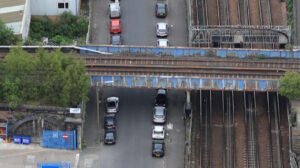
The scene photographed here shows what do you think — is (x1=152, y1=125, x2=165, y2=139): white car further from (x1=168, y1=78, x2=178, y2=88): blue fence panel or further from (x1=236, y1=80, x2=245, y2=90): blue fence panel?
(x1=236, y1=80, x2=245, y2=90): blue fence panel

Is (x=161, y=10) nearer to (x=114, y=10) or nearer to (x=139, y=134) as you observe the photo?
(x=114, y=10)

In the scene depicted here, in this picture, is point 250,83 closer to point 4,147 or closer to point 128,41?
point 128,41

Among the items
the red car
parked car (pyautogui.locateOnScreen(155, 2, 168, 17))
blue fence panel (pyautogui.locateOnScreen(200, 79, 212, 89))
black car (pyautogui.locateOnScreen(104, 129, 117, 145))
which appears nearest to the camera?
black car (pyautogui.locateOnScreen(104, 129, 117, 145))

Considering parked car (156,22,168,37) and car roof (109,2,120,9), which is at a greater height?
car roof (109,2,120,9)

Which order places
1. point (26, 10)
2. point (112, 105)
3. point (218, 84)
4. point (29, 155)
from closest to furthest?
1. point (29, 155)
2. point (218, 84)
3. point (112, 105)
4. point (26, 10)

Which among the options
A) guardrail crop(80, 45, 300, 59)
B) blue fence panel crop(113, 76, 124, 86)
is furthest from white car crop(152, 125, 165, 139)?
guardrail crop(80, 45, 300, 59)

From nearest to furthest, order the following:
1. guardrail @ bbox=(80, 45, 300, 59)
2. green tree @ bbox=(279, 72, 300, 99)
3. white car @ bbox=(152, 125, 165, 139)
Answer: green tree @ bbox=(279, 72, 300, 99)
white car @ bbox=(152, 125, 165, 139)
guardrail @ bbox=(80, 45, 300, 59)

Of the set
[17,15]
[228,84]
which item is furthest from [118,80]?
[17,15]
